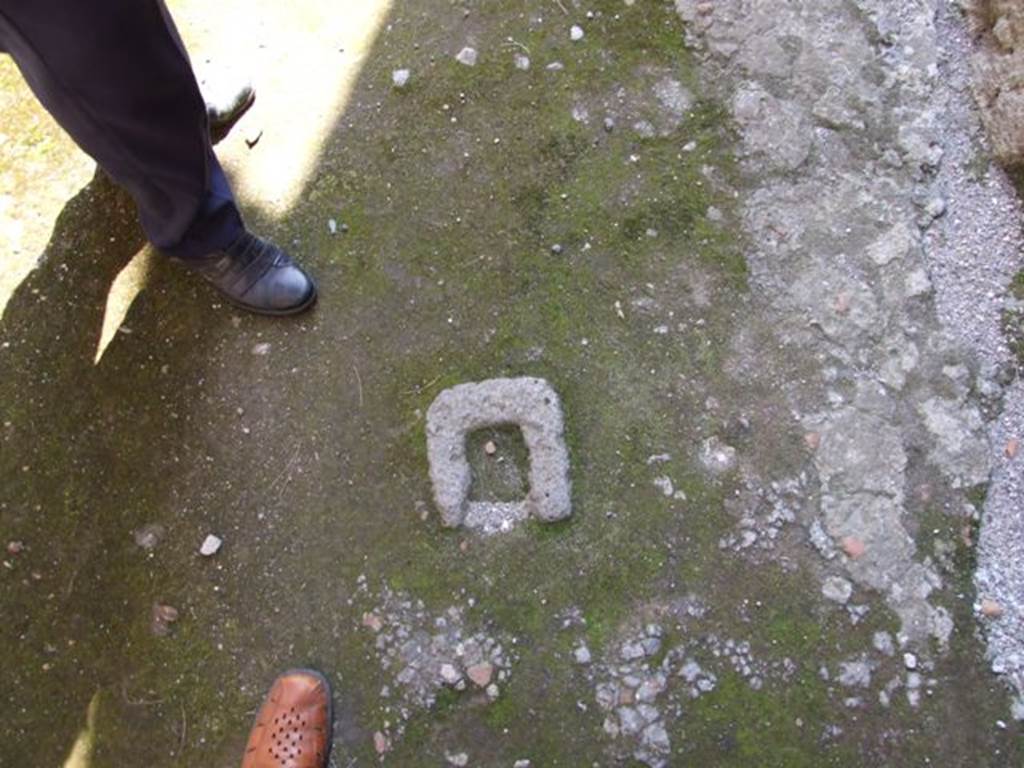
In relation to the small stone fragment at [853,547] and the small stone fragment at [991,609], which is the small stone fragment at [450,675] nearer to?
A: the small stone fragment at [853,547]

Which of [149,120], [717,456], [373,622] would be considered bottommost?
[717,456]

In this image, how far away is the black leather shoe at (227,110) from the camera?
2469 mm

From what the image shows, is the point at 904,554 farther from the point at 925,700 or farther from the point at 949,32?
the point at 949,32

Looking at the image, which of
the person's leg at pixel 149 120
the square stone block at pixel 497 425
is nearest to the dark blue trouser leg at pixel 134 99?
the person's leg at pixel 149 120

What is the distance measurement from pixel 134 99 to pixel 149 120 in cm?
7

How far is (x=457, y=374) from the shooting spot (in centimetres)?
222

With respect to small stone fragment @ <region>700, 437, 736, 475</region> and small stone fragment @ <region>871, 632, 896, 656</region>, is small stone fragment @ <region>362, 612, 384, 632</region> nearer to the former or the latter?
small stone fragment @ <region>700, 437, 736, 475</region>

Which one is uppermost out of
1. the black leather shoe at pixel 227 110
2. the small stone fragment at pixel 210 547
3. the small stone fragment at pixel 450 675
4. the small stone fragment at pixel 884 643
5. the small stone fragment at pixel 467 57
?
the black leather shoe at pixel 227 110

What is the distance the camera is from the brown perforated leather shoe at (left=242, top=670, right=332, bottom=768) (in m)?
1.90

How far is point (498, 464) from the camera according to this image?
2164mm

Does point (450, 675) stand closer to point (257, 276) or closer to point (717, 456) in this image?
point (717, 456)

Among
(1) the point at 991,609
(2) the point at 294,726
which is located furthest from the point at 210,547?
(1) the point at 991,609

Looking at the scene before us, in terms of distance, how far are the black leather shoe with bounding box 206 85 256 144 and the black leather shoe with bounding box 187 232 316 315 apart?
417 millimetres

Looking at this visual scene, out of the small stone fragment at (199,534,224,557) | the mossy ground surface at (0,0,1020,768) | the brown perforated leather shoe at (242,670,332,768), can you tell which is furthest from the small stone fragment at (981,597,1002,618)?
the small stone fragment at (199,534,224,557)
